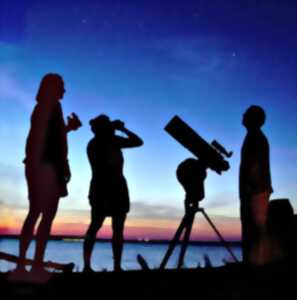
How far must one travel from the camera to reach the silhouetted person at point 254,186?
5.77 metres

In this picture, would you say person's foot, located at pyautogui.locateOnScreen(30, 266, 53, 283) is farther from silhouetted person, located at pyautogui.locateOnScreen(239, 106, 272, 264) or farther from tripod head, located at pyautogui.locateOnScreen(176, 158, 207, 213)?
tripod head, located at pyautogui.locateOnScreen(176, 158, 207, 213)

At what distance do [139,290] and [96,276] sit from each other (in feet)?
3.69

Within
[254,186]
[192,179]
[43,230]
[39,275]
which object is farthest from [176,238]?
[39,275]

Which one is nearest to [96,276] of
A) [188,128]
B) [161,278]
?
[161,278]

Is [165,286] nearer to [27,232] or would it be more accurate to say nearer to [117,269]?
[27,232]

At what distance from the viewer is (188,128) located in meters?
6.80

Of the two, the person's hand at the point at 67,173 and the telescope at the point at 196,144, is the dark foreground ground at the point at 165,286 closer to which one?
the person's hand at the point at 67,173

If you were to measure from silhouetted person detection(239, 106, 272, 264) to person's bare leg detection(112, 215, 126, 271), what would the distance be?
1.69 metres

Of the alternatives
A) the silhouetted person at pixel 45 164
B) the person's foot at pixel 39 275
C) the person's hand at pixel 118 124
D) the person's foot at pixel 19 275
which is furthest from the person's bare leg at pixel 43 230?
the person's hand at pixel 118 124

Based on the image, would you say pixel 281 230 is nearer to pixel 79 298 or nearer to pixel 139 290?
pixel 139 290

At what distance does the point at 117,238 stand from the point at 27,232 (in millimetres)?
1737

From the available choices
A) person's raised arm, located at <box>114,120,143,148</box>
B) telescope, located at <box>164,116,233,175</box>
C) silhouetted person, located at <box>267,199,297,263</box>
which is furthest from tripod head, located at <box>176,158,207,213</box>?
silhouetted person, located at <box>267,199,297,263</box>

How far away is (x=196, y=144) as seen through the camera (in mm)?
6805

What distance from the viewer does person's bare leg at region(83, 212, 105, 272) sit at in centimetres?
601
